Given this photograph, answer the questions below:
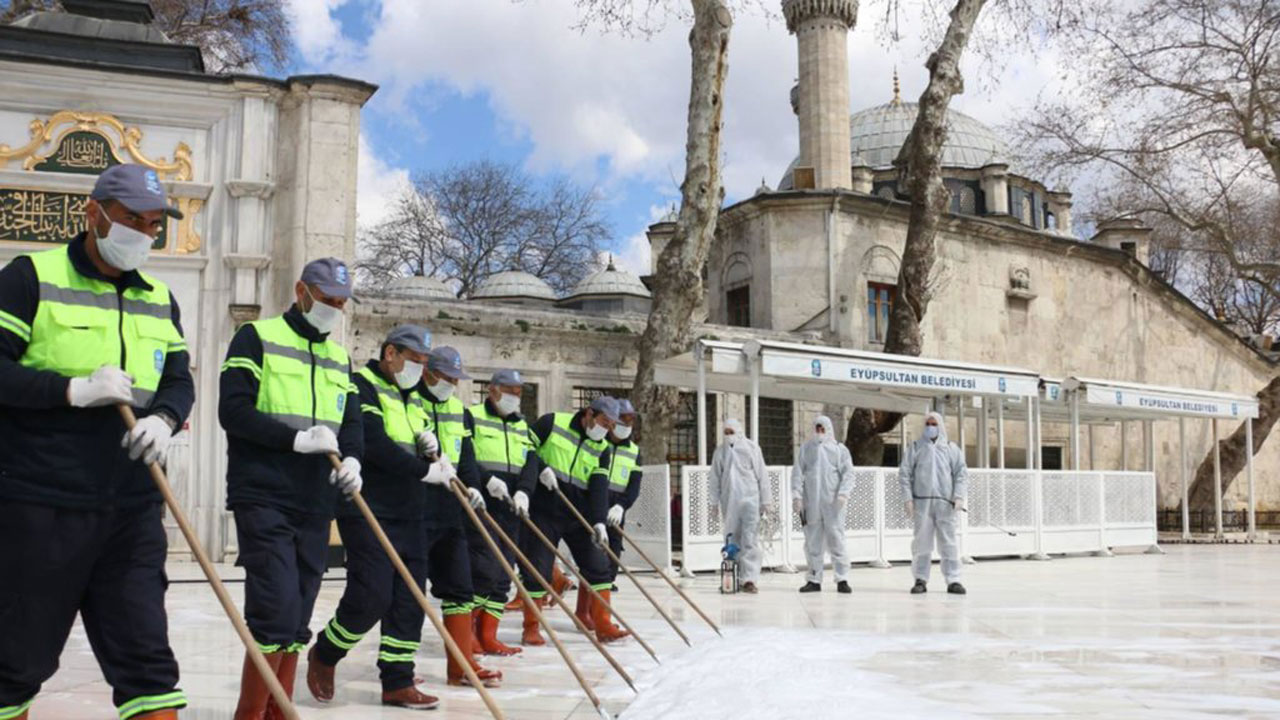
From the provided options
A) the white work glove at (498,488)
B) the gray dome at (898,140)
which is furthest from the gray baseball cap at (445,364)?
the gray dome at (898,140)

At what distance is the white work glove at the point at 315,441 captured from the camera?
14.9ft

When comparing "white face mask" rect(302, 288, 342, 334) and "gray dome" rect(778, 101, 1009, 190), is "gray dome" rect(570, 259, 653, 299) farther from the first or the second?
"white face mask" rect(302, 288, 342, 334)

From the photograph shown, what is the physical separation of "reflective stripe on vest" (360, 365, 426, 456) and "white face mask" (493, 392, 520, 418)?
1.85 meters

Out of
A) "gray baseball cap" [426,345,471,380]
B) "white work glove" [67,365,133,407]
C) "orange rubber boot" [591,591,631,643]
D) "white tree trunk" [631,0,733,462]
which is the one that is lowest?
"orange rubber boot" [591,591,631,643]

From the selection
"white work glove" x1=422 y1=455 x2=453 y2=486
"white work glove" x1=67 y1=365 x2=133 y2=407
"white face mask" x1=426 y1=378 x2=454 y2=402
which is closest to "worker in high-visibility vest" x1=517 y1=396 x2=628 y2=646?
"white face mask" x1=426 y1=378 x2=454 y2=402

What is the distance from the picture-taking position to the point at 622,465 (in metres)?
9.23

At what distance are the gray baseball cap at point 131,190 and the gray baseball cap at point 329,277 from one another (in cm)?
108

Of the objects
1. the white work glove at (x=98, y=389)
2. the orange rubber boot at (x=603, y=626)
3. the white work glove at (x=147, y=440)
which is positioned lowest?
the orange rubber boot at (x=603, y=626)

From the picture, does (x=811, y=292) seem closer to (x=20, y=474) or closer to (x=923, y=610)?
(x=923, y=610)

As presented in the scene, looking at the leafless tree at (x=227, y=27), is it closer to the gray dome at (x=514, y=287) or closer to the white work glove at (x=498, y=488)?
the gray dome at (x=514, y=287)

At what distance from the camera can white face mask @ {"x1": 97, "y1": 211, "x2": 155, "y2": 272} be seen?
360cm

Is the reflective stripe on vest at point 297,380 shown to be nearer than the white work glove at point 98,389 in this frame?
No

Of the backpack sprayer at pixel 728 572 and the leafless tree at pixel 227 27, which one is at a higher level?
the leafless tree at pixel 227 27

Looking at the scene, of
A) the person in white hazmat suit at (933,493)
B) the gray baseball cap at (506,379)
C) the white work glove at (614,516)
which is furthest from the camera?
the person in white hazmat suit at (933,493)
